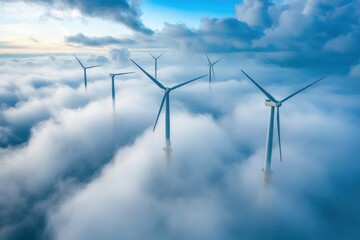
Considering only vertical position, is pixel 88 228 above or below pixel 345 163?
above

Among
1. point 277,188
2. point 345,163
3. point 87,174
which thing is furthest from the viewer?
point 345,163

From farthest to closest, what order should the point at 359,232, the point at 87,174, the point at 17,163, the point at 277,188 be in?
the point at 17,163
the point at 87,174
the point at 277,188
the point at 359,232

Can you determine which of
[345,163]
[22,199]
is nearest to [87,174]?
[22,199]

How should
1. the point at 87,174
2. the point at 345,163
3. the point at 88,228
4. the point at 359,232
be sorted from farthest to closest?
the point at 345,163
the point at 87,174
the point at 359,232
the point at 88,228

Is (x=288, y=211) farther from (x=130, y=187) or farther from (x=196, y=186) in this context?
(x=130, y=187)

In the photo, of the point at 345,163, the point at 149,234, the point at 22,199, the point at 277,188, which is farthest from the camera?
the point at 345,163

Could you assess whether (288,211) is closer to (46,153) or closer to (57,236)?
(57,236)

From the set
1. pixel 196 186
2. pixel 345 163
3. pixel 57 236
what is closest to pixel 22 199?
pixel 57 236

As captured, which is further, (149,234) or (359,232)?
(359,232)

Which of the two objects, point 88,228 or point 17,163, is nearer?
point 88,228
